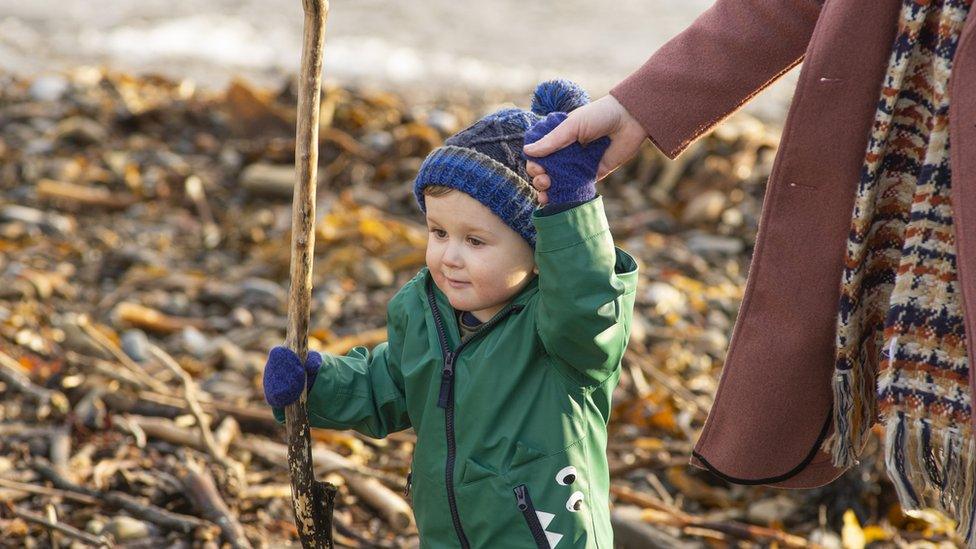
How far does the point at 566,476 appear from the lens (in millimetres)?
2463

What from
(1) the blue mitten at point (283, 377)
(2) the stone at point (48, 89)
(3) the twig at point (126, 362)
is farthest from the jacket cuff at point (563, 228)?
(2) the stone at point (48, 89)

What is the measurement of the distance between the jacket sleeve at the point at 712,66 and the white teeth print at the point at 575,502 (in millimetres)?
768

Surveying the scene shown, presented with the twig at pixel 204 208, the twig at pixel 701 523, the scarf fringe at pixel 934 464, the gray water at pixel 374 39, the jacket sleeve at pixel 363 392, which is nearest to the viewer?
the scarf fringe at pixel 934 464

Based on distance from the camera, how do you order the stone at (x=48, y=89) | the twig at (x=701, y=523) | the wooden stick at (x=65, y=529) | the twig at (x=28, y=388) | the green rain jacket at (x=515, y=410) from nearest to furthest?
the green rain jacket at (x=515, y=410), the wooden stick at (x=65, y=529), the twig at (x=701, y=523), the twig at (x=28, y=388), the stone at (x=48, y=89)

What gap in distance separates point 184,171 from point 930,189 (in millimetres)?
5516

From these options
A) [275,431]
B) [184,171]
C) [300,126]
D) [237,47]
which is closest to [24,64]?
[237,47]

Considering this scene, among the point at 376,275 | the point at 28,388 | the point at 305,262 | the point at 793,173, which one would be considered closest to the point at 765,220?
the point at 793,173

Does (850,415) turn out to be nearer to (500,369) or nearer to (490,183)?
(500,369)

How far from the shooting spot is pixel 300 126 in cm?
241

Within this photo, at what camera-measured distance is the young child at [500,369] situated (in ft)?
7.97

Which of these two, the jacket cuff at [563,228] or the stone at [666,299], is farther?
the stone at [666,299]

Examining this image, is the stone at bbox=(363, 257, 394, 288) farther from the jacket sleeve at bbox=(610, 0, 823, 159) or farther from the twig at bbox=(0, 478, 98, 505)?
the jacket sleeve at bbox=(610, 0, 823, 159)

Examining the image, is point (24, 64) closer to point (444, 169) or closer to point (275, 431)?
point (275, 431)

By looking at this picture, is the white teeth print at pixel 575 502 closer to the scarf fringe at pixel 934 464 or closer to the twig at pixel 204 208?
the scarf fringe at pixel 934 464
